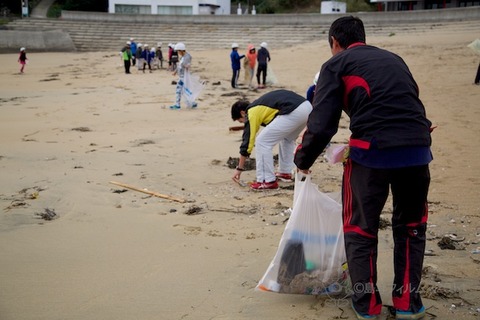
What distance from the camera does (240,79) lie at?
20.8 m

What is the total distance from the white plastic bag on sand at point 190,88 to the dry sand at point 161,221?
0.33 meters

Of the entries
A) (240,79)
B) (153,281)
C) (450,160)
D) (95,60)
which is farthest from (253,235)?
(95,60)

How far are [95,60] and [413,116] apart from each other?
2833 centimetres

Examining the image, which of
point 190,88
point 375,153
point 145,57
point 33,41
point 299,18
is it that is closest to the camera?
point 375,153

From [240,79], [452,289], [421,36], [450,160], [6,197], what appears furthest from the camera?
[421,36]

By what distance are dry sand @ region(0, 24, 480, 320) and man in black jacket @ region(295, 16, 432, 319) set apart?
1.08 ft

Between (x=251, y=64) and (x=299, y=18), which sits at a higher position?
(x=299, y=18)

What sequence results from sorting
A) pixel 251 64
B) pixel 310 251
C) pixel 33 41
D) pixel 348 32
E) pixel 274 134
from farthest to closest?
pixel 33 41
pixel 251 64
pixel 274 134
pixel 310 251
pixel 348 32

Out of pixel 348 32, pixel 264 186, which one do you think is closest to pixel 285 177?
pixel 264 186

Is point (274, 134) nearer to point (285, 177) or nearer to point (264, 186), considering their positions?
point (264, 186)

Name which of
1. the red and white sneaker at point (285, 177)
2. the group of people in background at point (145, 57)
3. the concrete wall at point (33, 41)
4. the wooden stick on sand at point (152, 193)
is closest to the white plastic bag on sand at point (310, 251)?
the wooden stick on sand at point (152, 193)

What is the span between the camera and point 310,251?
3410 mm

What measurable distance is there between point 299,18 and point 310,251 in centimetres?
3437

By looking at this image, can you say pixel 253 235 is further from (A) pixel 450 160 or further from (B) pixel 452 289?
(A) pixel 450 160
